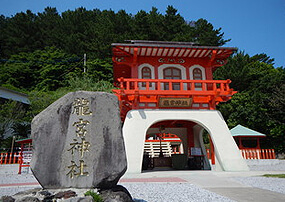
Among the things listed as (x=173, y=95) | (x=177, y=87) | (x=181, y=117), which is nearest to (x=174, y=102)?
(x=173, y=95)

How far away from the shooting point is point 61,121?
407cm

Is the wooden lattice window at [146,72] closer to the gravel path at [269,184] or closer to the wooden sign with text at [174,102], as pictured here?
the wooden sign with text at [174,102]

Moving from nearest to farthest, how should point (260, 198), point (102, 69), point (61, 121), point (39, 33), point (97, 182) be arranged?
point (97, 182)
point (61, 121)
point (260, 198)
point (102, 69)
point (39, 33)

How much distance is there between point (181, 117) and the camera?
1056cm

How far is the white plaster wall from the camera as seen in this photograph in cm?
984

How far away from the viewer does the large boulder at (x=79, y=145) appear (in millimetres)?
3781

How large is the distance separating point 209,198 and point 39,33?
31546mm

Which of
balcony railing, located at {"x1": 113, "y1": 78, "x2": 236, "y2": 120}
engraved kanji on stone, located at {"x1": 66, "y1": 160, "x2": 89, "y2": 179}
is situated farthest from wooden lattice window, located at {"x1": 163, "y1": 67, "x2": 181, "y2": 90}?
engraved kanji on stone, located at {"x1": 66, "y1": 160, "x2": 89, "y2": 179}

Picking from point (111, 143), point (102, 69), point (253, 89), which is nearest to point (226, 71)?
point (253, 89)

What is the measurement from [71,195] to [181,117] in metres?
7.74

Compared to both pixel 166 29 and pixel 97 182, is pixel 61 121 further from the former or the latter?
pixel 166 29

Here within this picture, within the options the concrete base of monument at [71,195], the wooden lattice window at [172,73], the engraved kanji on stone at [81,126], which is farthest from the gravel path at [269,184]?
the wooden lattice window at [172,73]

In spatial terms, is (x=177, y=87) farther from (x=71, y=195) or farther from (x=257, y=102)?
(x=257, y=102)

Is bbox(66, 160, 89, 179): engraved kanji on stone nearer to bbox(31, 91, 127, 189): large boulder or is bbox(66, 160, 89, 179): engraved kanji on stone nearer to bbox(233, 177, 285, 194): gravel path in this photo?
bbox(31, 91, 127, 189): large boulder
